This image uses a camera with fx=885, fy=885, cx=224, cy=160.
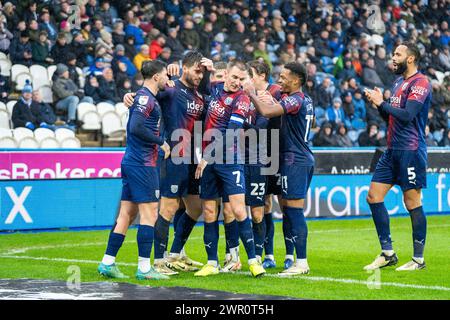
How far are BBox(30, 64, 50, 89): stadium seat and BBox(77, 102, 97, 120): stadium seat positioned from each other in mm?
901

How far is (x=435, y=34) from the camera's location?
29.1m

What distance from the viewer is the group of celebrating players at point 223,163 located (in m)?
9.34

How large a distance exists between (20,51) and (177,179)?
402 inches

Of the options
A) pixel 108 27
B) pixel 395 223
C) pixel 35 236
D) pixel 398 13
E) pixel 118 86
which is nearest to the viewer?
pixel 35 236

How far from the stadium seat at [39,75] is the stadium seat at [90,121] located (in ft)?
3.83

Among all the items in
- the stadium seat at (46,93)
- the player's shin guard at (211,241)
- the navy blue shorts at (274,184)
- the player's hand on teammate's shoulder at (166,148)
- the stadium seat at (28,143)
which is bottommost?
the player's shin guard at (211,241)

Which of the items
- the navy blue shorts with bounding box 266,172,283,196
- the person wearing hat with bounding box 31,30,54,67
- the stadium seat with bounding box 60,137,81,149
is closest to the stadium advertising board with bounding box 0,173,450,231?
the stadium seat with bounding box 60,137,81,149

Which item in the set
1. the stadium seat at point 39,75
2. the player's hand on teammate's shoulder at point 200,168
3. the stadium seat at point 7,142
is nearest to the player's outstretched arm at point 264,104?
the player's hand on teammate's shoulder at point 200,168

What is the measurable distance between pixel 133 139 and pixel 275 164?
6.23ft

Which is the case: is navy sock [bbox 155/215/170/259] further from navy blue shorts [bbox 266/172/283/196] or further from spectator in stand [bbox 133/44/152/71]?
spectator in stand [bbox 133/44/152/71]

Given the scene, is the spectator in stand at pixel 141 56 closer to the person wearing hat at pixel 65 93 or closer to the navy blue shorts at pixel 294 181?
the person wearing hat at pixel 65 93

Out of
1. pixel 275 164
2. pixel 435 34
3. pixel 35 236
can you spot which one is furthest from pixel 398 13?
pixel 275 164

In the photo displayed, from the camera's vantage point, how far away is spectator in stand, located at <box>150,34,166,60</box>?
21.2 meters

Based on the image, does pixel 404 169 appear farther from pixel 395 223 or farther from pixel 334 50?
pixel 334 50
